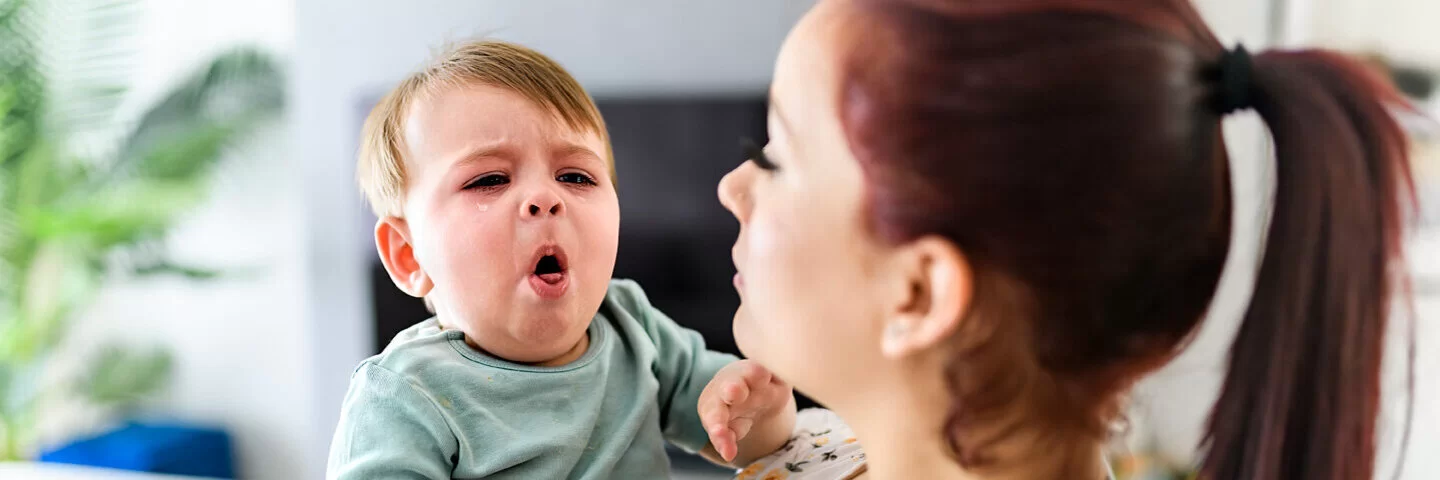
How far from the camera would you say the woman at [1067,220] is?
584 mm

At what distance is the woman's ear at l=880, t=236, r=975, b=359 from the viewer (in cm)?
61

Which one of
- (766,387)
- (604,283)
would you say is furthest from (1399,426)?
(604,283)

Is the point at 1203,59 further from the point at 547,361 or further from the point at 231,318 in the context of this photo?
the point at 231,318

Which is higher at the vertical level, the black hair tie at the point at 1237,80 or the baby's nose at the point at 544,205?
the black hair tie at the point at 1237,80

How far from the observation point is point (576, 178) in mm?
873

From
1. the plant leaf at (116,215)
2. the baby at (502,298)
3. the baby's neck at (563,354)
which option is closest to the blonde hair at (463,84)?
the baby at (502,298)

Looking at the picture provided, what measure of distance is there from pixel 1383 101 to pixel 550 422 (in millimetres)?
591

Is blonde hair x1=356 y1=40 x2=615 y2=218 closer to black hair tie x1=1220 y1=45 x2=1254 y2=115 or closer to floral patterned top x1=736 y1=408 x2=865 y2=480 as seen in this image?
floral patterned top x1=736 y1=408 x2=865 y2=480

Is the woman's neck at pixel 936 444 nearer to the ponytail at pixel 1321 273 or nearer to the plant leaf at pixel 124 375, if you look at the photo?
the ponytail at pixel 1321 273

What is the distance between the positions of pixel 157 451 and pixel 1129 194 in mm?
3684

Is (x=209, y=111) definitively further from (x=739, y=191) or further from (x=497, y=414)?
(x=739, y=191)

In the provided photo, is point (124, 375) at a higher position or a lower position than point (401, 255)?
lower

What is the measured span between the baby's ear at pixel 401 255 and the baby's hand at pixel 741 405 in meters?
0.24

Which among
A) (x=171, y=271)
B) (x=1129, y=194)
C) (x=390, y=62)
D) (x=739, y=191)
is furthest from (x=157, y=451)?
(x=1129, y=194)
